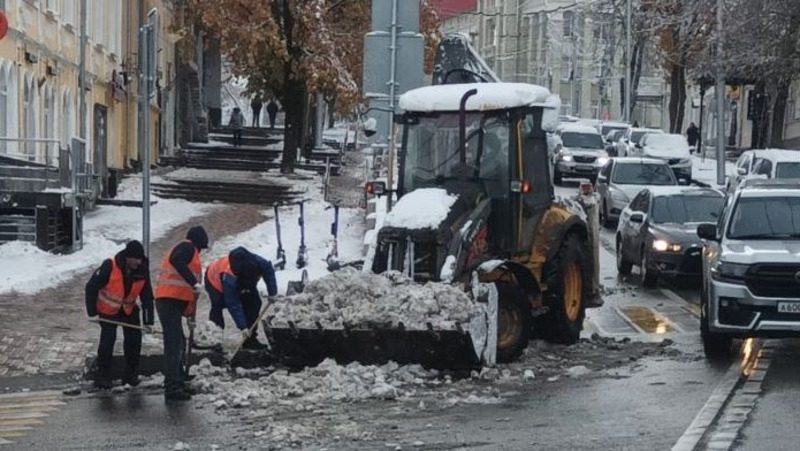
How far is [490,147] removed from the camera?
15203 mm

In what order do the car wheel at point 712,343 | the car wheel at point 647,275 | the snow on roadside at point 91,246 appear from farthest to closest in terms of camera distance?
the car wheel at point 647,275 → the snow on roadside at point 91,246 → the car wheel at point 712,343

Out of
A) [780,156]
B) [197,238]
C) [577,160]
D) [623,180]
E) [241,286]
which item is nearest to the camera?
[197,238]

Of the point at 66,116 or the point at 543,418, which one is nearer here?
the point at 543,418

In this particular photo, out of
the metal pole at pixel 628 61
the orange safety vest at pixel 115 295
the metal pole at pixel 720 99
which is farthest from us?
the metal pole at pixel 628 61

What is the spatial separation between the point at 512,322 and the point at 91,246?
1238 cm

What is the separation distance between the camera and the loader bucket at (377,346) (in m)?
13.1

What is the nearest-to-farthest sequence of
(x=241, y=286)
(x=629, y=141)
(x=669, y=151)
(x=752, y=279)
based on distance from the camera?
(x=752, y=279), (x=241, y=286), (x=669, y=151), (x=629, y=141)

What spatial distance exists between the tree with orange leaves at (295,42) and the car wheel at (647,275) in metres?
17.5

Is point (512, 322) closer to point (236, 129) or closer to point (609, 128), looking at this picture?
point (236, 129)

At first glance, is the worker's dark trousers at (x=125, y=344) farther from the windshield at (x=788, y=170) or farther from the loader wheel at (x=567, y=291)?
the windshield at (x=788, y=170)

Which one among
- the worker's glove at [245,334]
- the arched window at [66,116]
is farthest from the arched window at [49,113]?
the worker's glove at [245,334]

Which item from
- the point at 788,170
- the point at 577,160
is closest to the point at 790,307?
the point at 788,170

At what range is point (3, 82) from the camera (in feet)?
90.3

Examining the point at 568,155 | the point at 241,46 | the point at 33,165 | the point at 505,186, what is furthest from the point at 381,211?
the point at 568,155
